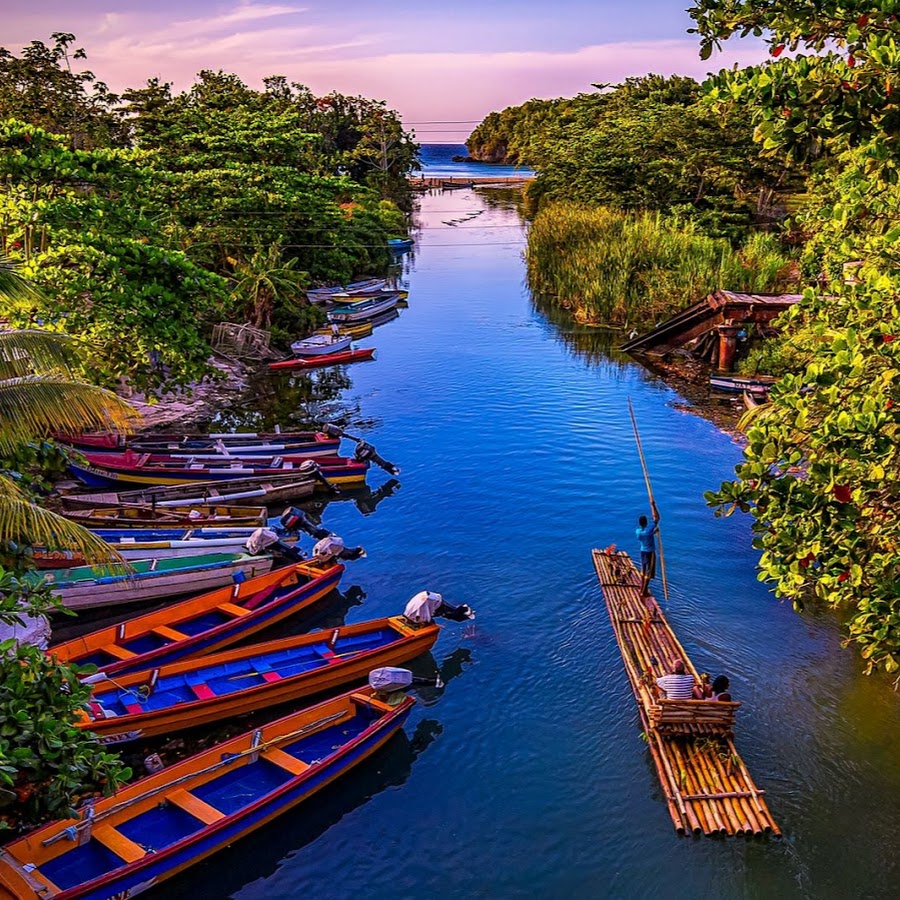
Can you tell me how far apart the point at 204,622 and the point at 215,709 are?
3356 millimetres

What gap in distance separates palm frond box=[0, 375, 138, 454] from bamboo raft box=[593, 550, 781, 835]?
9.98 m

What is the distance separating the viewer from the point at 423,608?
55.0ft

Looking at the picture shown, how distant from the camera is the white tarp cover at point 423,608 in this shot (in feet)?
55.0

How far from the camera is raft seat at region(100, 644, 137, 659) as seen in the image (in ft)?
51.3

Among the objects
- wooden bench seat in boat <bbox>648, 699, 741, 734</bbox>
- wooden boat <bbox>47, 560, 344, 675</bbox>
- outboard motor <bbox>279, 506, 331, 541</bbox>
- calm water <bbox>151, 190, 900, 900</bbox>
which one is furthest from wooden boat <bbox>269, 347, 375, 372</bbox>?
wooden bench seat in boat <bbox>648, 699, 741, 734</bbox>

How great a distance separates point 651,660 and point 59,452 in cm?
1123

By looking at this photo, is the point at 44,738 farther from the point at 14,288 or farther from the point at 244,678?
the point at 244,678

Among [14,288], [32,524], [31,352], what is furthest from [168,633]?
[14,288]

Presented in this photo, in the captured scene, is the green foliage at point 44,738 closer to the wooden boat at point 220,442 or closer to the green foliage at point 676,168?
the wooden boat at point 220,442

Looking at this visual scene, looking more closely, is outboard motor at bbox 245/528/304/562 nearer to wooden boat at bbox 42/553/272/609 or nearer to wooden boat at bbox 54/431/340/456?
wooden boat at bbox 42/553/272/609

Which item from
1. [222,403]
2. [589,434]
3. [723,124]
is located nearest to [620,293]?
[723,124]

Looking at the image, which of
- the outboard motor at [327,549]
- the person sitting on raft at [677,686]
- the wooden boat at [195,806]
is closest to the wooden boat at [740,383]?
the outboard motor at [327,549]

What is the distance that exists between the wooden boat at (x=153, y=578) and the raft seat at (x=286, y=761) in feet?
19.9

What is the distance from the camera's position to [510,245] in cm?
7481
